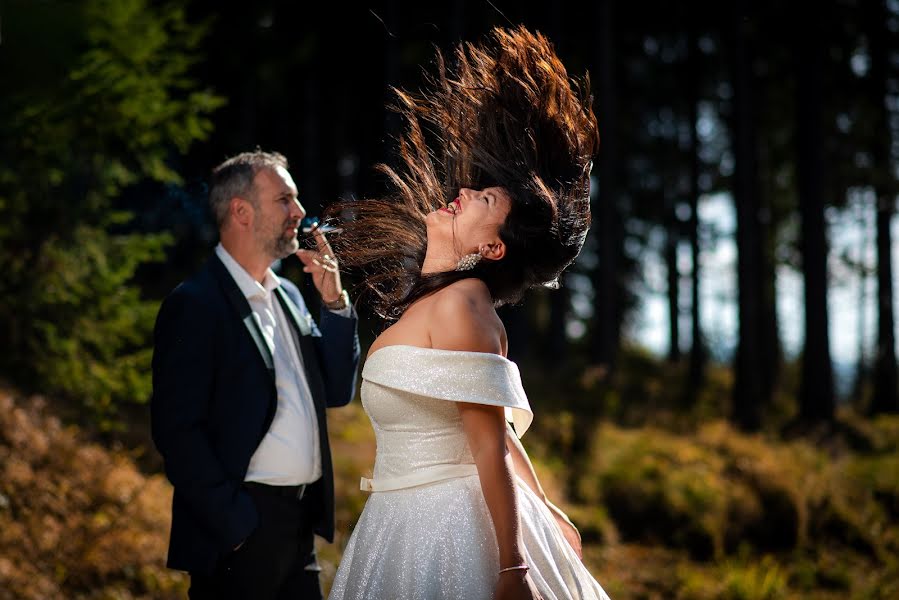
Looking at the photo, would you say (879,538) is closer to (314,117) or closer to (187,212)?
(187,212)

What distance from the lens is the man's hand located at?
3.89 m

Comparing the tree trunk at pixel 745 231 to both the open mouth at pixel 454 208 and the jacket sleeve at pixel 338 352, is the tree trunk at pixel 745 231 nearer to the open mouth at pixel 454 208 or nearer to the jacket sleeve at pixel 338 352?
the jacket sleeve at pixel 338 352

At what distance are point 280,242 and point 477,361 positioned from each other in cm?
167

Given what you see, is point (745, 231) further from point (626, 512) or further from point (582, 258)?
point (582, 258)

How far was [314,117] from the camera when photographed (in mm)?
20047

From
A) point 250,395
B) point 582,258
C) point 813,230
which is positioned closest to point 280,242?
point 250,395

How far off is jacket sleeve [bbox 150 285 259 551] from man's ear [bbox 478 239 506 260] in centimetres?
137

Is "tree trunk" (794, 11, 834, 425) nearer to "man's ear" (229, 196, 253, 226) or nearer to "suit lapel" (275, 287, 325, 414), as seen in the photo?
"suit lapel" (275, 287, 325, 414)

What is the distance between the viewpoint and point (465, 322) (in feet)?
8.66

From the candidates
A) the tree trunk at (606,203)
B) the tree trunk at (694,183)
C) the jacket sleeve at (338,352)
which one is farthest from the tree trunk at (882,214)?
the jacket sleeve at (338,352)

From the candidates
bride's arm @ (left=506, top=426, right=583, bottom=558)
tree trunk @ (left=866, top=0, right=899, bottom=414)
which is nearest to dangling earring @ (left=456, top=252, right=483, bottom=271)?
bride's arm @ (left=506, top=426, right=583, bottom=558)

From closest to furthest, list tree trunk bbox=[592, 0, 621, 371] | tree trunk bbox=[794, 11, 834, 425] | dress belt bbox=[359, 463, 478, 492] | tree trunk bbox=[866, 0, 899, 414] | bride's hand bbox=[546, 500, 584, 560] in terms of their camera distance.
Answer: dress belt bbox=[359, 463, 478, 492] < bride's hand bbox=[546, 500, 584, 560] < tree trunk bbox=[794, 11, 834, 425] < tree trunk bbox=[592, 0, 621, 371] < tree trunk bbox=[866, 0, 899, 414]

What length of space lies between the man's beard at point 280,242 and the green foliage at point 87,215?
2963 mm

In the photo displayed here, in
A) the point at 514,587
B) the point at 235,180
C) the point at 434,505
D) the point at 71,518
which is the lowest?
the point at 71,518
